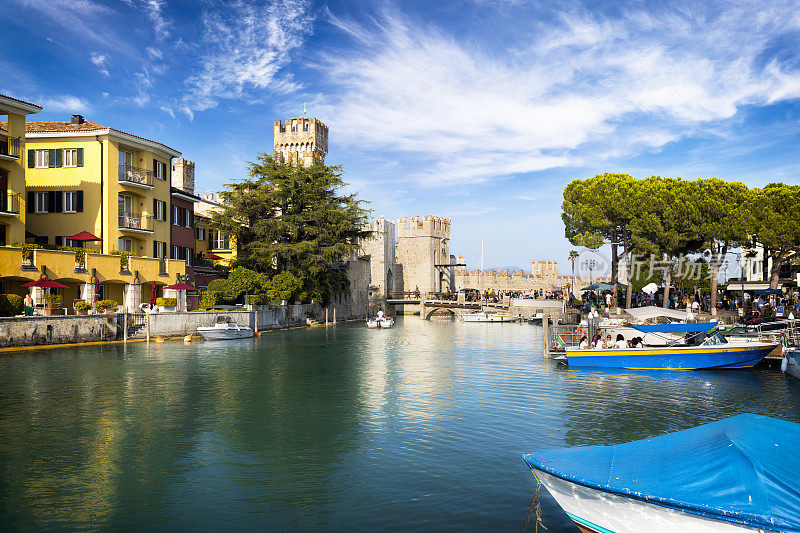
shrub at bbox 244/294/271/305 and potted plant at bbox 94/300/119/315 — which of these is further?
shrub at bbox 244/294/271/305

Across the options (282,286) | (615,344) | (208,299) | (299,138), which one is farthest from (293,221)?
(615,344)

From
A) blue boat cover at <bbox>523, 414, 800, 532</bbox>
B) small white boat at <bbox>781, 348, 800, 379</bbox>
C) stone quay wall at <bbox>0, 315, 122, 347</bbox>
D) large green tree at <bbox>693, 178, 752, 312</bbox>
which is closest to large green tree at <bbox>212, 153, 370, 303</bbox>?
stone quay wall at <bbox>0, 315, 122, 347</bbox>

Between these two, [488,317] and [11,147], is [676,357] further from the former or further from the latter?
[488,317]

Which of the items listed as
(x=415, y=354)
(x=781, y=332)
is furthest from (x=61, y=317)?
(x=781, y=332)

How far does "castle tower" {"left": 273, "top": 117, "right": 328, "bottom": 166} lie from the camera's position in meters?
76.0

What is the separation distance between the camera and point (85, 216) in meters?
39.1

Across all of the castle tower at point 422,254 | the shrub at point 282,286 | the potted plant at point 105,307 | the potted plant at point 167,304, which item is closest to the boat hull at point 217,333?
the potted plant at point 167,304

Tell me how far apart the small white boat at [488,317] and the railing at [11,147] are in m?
46.4

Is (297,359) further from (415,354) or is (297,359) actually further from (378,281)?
(378,281)

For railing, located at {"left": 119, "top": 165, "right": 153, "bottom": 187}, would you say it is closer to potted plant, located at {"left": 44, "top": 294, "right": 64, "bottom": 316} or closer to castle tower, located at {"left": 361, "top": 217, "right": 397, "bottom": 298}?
potted plant, located at {"left": 44, "top": 294, "right": 64, "bottom": 316}

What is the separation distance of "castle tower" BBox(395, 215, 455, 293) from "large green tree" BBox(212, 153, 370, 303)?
3728cm

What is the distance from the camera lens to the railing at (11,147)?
33.0 m

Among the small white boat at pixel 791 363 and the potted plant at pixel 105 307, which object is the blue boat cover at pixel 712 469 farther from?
the potted plant at pixel 105 307

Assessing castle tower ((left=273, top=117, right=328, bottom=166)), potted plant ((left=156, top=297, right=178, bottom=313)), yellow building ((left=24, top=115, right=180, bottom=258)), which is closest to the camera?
potted plant ((left=156, top=297, right=178, bottom=313))
